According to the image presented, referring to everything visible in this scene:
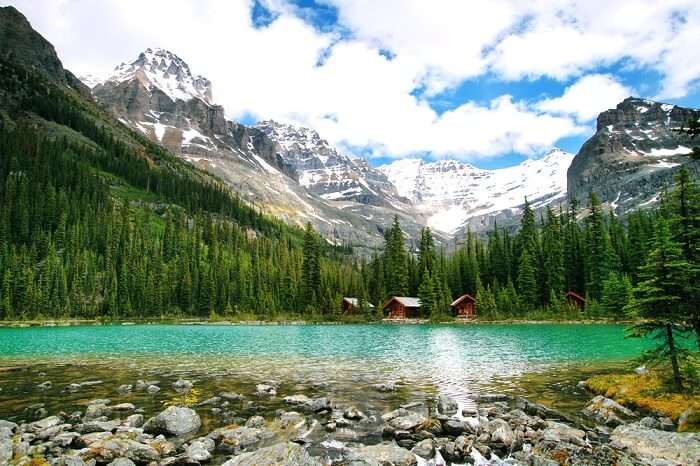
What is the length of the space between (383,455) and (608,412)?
11577mm

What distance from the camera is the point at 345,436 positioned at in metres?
19.3

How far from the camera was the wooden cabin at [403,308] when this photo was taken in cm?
11581

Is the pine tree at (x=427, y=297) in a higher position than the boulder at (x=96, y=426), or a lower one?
higher

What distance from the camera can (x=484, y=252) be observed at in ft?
462

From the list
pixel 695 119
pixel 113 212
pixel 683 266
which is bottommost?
pixel 683 266

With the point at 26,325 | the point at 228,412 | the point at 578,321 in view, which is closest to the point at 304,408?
the point at 228,412

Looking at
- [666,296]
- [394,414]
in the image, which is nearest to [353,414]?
[394,414]

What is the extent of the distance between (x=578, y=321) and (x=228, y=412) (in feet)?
303

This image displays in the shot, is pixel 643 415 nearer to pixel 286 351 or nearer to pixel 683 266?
pixel 683 266

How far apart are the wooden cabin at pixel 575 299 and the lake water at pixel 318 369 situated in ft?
183

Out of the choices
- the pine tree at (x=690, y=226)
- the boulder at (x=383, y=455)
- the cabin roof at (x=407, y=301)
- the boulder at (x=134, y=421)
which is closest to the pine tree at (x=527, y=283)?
the cabin roof at (x=407, y=301)

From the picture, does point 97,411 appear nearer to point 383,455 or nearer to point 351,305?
point 383,455

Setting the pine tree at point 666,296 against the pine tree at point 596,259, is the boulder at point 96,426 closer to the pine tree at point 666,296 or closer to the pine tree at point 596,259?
the pine tree at point 666,296

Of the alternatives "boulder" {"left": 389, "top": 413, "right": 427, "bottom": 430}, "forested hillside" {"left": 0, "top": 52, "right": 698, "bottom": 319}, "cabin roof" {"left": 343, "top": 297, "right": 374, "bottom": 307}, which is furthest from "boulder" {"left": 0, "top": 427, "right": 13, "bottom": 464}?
"cabin roof" {"left": 343, "top": 297, "right": 374, "bottom": 307}
